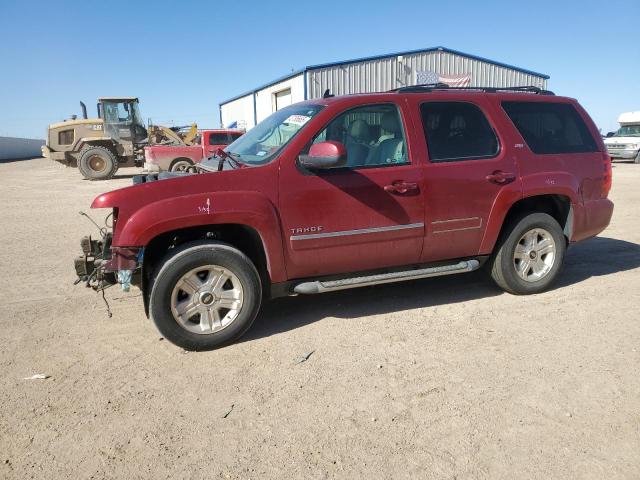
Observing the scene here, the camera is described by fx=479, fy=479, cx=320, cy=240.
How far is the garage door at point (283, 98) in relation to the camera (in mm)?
25169

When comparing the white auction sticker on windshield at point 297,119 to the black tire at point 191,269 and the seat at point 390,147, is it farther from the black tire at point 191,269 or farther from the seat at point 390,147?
the black tire at point 191,269

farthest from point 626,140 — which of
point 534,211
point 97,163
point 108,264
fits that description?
point 108,264

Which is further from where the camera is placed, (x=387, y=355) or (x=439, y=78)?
(x=439, y=78)

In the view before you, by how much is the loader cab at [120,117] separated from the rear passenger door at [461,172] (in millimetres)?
17567

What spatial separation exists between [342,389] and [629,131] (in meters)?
27.2

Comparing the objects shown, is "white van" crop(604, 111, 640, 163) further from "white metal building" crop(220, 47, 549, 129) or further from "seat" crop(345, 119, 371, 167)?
"seat" crop(345, 119, 371, 167)

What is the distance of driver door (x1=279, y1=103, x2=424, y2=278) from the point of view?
3707 millimetres

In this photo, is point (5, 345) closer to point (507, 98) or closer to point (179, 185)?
point (179, 185)

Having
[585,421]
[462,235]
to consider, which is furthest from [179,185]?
[585,421]

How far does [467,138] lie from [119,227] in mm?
3007

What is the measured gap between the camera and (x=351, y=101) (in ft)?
13.2

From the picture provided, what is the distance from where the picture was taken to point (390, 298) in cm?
463

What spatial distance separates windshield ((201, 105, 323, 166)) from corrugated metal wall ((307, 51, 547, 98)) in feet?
59.8

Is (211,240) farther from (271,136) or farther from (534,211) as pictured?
(534,211)
